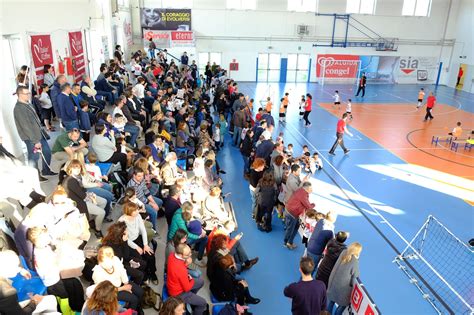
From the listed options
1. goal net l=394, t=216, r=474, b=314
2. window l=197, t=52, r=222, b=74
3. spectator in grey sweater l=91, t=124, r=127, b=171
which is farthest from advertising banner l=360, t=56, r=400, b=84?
spectator in grey sweater l=91, t=124, r=127, b=171

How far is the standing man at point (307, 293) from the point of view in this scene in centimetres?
468

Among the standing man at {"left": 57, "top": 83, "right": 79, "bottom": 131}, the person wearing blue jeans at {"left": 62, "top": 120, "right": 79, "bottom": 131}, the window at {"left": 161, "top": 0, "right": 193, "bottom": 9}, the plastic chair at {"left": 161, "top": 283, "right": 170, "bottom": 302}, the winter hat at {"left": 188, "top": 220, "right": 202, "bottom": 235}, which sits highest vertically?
the window at {"left": 161, "top": 0, "right": 193, "bottom": 9}

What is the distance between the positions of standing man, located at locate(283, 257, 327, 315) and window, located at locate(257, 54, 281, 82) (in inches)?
1112

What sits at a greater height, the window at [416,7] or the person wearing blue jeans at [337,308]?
the window at [416,7]

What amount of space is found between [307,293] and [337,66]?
2982 cm

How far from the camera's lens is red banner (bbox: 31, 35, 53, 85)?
926 centimetres

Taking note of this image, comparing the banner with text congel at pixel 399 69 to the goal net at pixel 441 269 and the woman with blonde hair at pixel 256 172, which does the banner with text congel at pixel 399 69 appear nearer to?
the goal net at pixel 441 269

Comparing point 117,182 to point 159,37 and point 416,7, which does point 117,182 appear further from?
point 416,7

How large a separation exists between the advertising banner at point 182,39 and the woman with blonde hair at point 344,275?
2395 centimetres

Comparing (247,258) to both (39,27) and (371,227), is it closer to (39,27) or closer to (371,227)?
(371,227)

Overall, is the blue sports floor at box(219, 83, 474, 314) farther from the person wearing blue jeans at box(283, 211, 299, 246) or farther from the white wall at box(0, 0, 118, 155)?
the white wall at box(0, 0, 118, 155)

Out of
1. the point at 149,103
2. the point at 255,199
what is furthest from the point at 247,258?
the point at 149,103

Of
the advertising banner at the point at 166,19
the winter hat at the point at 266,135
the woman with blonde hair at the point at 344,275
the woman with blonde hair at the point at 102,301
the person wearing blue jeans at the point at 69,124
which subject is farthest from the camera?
the advertising banner at the point at 166,19

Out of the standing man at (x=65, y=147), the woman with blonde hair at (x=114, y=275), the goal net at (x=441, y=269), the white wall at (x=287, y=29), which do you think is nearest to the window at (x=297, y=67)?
the white wall at (x=287, y=29)
